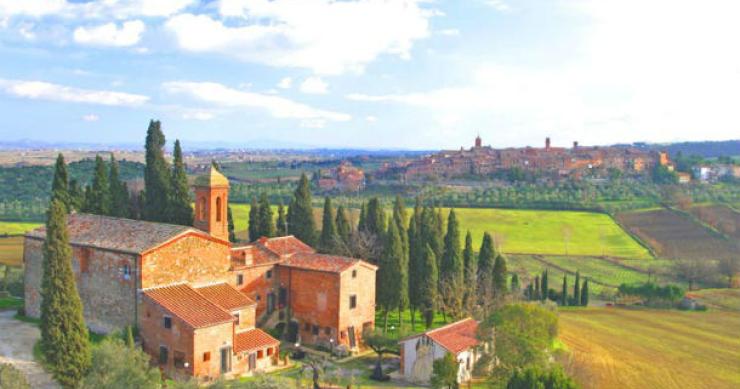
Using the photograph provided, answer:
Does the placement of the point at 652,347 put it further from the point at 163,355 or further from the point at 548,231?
the point at 548,231

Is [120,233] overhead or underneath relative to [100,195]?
underneath

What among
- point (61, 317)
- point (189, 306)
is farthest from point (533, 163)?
point (61, 317)

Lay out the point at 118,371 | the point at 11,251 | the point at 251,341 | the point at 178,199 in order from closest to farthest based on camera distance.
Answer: the point at 118,371 < the point at 251,341 < the point at 178,199 < the point at 11,251

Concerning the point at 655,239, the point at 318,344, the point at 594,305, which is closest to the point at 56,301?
the point at 318,344

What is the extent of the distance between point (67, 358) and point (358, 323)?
15619 millimetres

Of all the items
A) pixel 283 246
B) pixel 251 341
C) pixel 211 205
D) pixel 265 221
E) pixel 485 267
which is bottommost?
pixel 251 341

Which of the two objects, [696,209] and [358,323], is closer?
[358,323]

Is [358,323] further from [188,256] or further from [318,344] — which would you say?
[188,256]

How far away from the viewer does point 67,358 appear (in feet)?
74.9

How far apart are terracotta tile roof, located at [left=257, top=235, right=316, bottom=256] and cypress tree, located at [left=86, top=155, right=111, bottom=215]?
11069mm

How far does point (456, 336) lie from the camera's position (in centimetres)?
3066

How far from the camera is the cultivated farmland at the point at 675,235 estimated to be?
231ft

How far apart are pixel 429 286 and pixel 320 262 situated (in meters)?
7.34

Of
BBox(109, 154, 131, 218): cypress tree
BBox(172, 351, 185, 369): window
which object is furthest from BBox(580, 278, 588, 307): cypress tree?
BBox(172, 351, 185, 369): window
